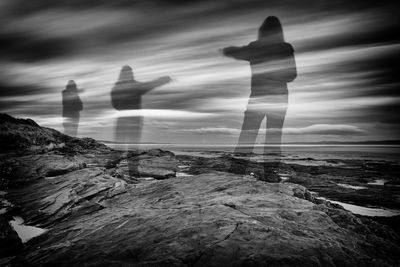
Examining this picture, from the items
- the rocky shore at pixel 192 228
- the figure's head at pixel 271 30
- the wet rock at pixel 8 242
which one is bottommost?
the wet rock at pixel 8 242

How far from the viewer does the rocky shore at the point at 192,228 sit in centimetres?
511

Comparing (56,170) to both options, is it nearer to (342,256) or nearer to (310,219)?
(310,219)

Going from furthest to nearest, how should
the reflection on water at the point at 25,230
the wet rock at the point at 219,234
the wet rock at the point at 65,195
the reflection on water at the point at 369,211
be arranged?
1. the reflection on water at the point at 369,211
2. the wet rock at the point at 65,195
3. the reflection on water at the point at 25,230
4. the wet rock at the point at 219,234

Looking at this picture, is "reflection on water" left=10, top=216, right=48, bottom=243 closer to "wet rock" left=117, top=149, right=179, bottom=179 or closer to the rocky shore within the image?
the rocky shore

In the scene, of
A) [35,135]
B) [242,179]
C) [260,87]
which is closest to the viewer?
[242,179]

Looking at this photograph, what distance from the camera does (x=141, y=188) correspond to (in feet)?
35.9

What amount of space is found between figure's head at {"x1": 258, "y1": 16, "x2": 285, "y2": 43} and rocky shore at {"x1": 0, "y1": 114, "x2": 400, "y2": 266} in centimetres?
607

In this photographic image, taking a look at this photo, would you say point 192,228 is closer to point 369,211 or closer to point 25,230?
point 25,230

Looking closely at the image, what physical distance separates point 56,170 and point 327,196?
1615 centimetres

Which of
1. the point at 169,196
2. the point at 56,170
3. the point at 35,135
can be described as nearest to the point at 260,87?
the point at 169,196

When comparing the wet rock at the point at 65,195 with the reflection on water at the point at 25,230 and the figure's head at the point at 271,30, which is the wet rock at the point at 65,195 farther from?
the figure's head at the point at 271,30

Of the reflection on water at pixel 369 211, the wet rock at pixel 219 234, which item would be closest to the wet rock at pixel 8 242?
the wet rock at pixel 219 234

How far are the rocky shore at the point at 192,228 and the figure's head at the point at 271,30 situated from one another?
6072 millimetres

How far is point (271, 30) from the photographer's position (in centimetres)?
1102
